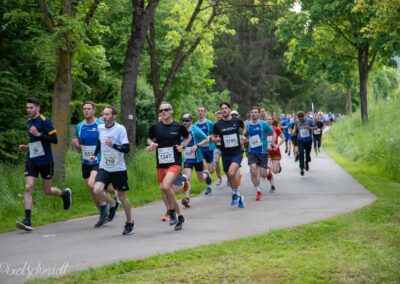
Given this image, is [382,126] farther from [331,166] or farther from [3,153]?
[3,153]

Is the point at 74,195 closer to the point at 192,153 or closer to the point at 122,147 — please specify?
the point at 192,153

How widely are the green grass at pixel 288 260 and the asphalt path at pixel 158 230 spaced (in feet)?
1.83

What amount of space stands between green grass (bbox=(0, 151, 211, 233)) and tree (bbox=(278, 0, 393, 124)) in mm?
11809

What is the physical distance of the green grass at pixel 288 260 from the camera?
6336mm

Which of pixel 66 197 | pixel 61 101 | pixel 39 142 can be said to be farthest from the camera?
pixel 61 101

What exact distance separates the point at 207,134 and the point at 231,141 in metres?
2.80

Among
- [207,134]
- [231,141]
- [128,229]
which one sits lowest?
[128,229]

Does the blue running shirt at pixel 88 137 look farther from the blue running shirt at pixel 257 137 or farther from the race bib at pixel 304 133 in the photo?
the race bib at pixel 304 133

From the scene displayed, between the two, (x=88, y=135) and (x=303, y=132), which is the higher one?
(x=88, y=135)

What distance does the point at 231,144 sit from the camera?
1238cm

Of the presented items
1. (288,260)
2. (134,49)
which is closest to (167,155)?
(288,260)

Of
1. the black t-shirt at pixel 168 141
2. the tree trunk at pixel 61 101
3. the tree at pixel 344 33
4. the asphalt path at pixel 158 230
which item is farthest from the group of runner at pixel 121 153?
the tree at pixel 344 33

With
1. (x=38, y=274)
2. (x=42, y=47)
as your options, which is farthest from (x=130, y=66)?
(x=38, y=274)

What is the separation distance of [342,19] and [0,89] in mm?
17208
